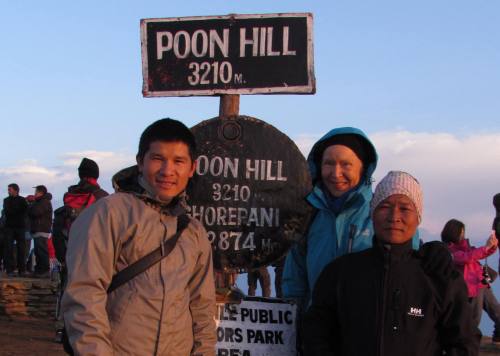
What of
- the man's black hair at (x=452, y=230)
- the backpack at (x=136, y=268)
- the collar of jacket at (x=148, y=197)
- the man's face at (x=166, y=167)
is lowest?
the man's black hair at (x=452, y=230)

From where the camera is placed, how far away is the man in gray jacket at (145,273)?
297 centimetres

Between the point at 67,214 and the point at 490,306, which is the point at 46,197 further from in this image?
the point at 490,306

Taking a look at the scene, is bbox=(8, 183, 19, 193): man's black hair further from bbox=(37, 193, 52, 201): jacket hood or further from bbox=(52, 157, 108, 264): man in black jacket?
bbox=(52, 157, 108, 264): man in black jacket

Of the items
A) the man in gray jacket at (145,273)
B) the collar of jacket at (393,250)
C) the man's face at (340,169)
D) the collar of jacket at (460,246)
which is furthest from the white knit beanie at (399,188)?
the collar of jacket at (460,246)

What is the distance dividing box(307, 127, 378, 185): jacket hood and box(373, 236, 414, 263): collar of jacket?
0.60 metres

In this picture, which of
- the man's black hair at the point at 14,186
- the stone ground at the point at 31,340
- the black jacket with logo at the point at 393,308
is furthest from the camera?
the man's black hair at the point at 14,186

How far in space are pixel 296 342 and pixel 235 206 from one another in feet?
2.63

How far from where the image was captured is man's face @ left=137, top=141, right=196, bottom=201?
336 centimetres

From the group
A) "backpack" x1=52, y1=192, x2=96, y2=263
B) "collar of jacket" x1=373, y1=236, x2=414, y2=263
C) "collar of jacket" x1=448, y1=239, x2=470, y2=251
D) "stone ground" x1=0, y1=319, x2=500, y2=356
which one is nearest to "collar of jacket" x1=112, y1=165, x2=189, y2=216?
"collar of jacket" x1=373, y1=236, x2=414, y2=263

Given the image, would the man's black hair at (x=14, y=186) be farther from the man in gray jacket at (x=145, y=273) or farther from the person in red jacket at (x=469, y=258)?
the man in gray jacket at (x=145, y=273)

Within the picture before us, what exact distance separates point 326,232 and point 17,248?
13330 millimetres

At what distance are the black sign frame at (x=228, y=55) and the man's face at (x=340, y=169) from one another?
0.64 metres

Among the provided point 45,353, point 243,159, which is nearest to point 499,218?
point 45,353

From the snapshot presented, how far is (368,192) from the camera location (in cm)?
389
